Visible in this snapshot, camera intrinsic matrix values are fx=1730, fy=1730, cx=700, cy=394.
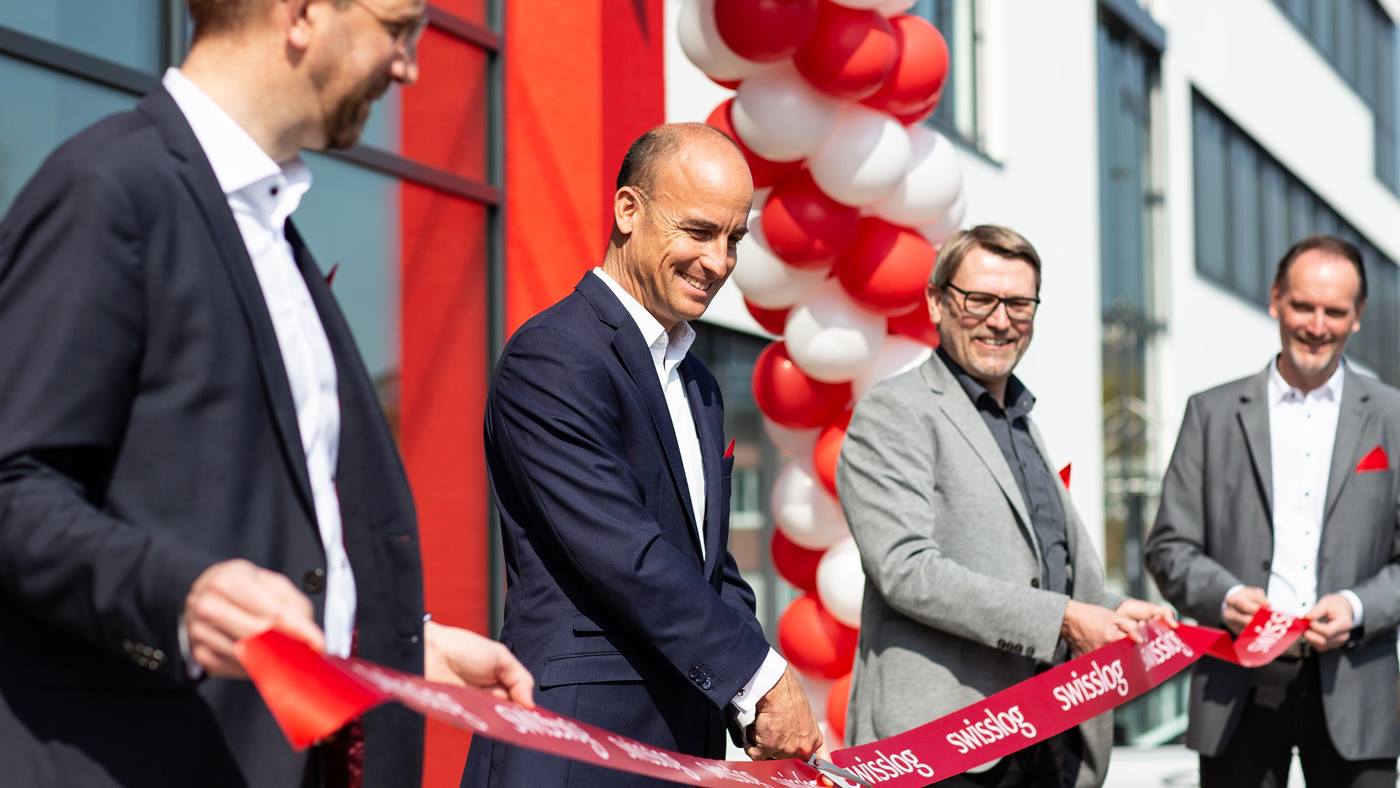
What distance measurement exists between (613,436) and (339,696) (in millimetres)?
1289

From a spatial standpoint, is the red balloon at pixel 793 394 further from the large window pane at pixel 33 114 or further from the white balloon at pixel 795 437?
the large window pane at pixel 33 114

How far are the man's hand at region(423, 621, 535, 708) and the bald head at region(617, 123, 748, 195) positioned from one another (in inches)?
49.2

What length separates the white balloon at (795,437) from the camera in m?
5.84

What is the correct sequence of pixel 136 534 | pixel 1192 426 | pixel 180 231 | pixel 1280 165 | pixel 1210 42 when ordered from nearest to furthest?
1. pixel 136 534
2. pixel 180 231
3. pixel 1192 426
4. pixel 1210 42
5. pixel 1280 165

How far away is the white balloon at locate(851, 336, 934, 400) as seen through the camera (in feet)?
18.5

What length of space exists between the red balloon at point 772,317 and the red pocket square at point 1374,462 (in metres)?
1.91

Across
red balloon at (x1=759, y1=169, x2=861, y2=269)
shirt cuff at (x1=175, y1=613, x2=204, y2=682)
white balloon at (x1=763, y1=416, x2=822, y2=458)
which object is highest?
Result: red balloon at (x1=759, y1=169, x2=861, y2=269)

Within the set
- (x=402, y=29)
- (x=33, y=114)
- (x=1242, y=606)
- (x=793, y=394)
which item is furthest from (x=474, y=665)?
(x=793, y=394)

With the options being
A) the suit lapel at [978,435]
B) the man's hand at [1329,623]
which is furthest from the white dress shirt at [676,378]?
the man's hand at [1329,623]

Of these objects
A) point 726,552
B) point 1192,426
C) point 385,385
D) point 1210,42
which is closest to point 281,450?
point 726,552

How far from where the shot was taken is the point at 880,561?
143 inches

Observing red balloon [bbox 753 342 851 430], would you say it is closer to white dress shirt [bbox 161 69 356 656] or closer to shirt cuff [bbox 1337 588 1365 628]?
shirt cuff [bbox 1337 588 1365 628]

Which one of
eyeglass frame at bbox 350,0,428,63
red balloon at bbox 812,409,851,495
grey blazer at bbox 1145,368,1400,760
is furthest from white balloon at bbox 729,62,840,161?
eyeglass frame at bbox 350,0,428,63

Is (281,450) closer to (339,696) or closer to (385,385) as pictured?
(339,696)
